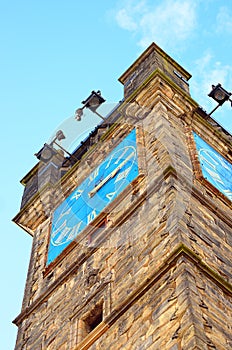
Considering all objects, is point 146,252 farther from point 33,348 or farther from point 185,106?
point 185,106

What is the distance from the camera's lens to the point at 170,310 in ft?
29.1

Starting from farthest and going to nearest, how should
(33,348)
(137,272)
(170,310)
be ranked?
(33,348) → (137,272) → (170,310)

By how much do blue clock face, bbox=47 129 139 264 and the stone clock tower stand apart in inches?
1.0

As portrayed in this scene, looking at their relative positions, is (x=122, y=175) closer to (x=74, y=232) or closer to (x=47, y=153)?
(x=74, y=232)

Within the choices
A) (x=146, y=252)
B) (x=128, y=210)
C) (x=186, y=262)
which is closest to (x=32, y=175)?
(x=128, y=210)

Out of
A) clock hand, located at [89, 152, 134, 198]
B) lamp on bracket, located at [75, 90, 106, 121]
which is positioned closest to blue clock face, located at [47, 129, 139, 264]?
clock hand, located at [89, 152, 134, 198]

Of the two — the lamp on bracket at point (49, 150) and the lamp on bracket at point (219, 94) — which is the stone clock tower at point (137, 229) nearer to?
the lamp on bracket at point (49, 150)

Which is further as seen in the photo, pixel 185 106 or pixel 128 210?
pixel 185 106

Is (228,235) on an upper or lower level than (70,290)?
upper

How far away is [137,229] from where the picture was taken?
11.0m

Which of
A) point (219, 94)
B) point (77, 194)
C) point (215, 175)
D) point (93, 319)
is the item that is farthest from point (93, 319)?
point (219, 94)

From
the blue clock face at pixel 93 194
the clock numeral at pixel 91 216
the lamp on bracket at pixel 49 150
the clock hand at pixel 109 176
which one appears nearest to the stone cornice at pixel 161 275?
the blue clock face at pixel 93 194

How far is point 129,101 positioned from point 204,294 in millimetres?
5813

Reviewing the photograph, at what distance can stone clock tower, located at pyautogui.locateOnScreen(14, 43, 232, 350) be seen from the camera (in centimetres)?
916
